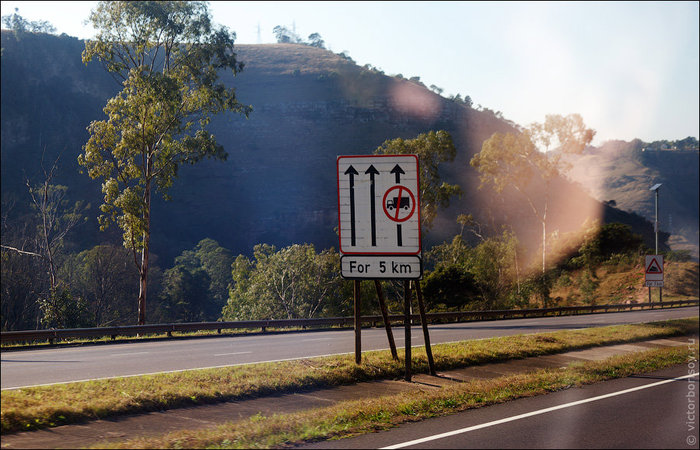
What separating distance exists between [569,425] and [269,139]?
4428 inches

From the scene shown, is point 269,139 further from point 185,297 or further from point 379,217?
point 379,217

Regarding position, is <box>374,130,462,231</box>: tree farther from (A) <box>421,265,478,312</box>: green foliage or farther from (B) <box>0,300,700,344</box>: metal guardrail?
(B) <box>0,300,700,344</box>: metal guardrail

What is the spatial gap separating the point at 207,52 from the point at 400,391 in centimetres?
2662

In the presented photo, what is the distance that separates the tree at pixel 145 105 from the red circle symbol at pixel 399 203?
20.1 m

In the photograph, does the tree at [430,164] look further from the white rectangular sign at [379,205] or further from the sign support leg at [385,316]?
the white rectangular sign at [379,205]

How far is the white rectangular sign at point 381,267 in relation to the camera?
12.0m

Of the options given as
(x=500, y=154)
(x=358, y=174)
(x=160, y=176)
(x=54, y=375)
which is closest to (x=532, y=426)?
(x=358, y=174)

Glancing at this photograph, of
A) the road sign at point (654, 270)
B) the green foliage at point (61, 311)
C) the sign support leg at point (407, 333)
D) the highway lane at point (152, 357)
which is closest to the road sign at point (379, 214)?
the sign support leg at point (407, 333)

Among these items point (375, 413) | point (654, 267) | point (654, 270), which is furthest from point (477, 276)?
point (375, 413)

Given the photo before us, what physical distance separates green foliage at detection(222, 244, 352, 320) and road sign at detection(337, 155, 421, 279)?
33.6 meters

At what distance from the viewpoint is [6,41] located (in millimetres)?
79875

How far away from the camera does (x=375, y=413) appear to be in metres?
9.46

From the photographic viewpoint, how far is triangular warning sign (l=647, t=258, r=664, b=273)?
22.9 meters

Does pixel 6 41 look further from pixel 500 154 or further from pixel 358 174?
pixel 358 174
